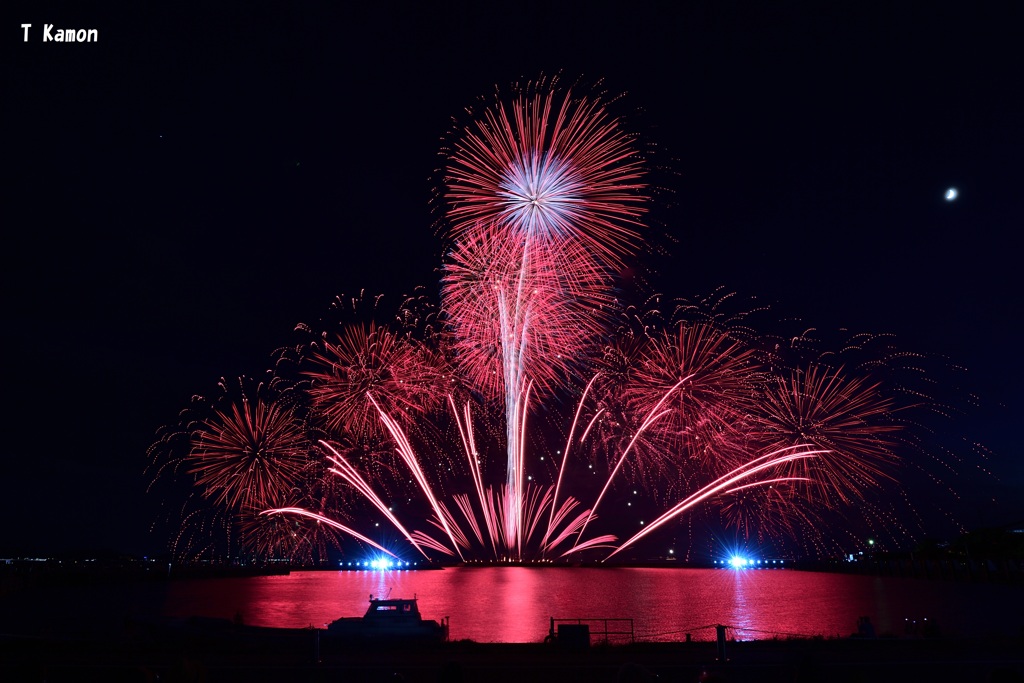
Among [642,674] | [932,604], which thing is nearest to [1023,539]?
[932,604]

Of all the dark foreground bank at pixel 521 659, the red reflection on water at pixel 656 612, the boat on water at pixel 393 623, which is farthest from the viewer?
the red reflection on water at pixel 656 612

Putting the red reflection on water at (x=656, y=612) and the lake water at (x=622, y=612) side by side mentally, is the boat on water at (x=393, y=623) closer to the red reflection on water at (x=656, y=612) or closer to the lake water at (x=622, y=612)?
the red reflection on water at (x=656, y=612)

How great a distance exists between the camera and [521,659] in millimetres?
19891

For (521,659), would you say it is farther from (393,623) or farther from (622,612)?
(622,612)

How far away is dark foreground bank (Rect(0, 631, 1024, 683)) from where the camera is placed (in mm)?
17547

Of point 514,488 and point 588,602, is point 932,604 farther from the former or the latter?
point 514,488

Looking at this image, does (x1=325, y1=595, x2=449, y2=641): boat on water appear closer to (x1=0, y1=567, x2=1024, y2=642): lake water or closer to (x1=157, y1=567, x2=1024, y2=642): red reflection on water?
(x1=157, y1=567, x2=1024, y2=642): red reflection on water

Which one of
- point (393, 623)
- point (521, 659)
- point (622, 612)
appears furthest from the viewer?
point (622, 612)

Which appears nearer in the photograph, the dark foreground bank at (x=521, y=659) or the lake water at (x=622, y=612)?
the dark foreground bank at (x=521, y=659)

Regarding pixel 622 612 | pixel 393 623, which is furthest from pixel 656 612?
pixel 393 623

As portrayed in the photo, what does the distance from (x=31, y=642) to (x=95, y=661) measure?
3632 millimetres

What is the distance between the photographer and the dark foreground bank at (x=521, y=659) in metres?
17.5

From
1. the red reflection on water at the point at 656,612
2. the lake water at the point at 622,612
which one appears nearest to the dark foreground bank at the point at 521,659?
the red reflection on water at the point at 656,612

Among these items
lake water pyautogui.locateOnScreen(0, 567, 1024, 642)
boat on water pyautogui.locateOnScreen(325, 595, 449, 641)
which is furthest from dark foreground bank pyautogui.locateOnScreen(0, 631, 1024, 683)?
lake water pyautogui.locateOnScreen(0, 567, 1024, 642)
